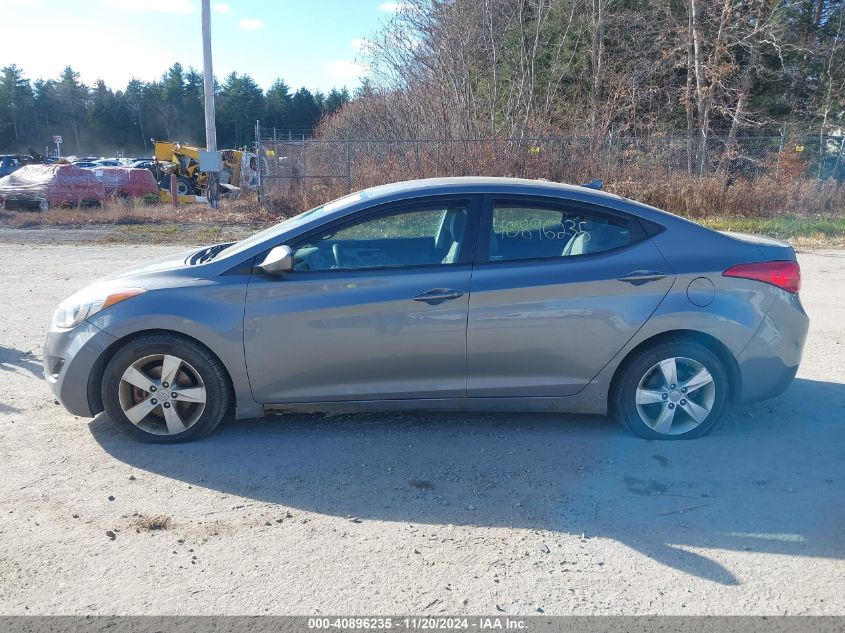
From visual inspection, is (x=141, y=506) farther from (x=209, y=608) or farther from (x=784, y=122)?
(x=784, y=122)

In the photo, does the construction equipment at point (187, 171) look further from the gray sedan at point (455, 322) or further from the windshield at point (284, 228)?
the gray sedan at point (455, 322)

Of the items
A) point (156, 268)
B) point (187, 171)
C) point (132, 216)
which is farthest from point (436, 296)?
point (187, 171)

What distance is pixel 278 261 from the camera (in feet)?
14.4

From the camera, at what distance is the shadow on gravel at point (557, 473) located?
3.63 m

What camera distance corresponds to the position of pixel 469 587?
10.3 feet

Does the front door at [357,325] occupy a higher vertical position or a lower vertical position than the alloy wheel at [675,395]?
higher

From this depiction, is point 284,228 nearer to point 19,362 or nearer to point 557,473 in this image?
point 557,473

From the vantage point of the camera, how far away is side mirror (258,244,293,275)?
4414 millimetres

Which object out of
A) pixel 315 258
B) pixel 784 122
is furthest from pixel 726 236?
pixel 784 122

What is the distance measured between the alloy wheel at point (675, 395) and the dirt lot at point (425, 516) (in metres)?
0.14

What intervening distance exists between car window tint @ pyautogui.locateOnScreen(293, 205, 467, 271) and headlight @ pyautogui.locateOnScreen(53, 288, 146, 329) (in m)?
1.08

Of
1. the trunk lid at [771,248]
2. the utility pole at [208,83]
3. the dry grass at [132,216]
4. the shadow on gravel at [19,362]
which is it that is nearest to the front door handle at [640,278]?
the trunk lid at [771,248]

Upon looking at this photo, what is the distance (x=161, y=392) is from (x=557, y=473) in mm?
2460

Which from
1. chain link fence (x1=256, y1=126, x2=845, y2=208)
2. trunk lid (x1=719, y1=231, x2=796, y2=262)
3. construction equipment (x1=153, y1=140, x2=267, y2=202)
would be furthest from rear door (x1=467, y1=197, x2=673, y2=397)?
construction equipment (x1=153, y1=140, x2=267, y2=202)
